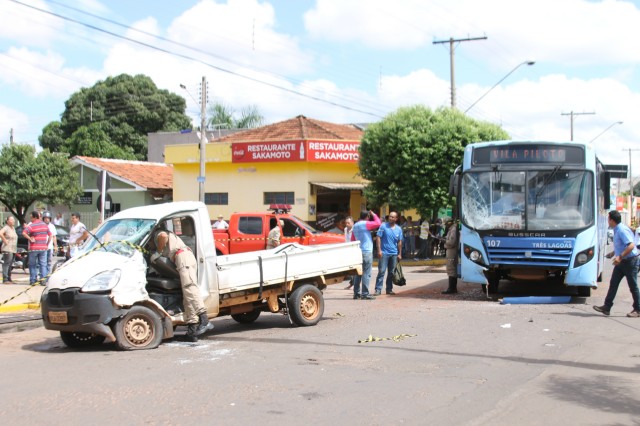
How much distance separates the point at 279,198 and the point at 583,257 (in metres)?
21.3

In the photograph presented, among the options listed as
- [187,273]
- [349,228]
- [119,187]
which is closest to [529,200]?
[349,228]

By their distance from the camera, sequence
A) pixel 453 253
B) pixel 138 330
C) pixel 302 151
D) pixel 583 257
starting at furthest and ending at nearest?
pixel 302 151 < pixel 453 253 < pixel 583 257 < pixel 138 330

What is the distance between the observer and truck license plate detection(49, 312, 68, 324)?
28.8 ft

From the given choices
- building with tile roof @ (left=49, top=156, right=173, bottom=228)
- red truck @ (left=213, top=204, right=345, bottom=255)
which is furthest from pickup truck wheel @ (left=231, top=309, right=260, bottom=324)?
building with tile roof @ (left=49, top=156, right=173, bottom=228)

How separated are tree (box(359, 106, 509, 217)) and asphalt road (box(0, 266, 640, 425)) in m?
16.2

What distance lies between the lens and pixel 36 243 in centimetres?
1686

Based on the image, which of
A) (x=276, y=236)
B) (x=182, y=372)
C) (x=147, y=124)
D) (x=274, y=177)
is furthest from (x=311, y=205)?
(x=147, y=124)

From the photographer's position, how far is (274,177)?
33.7 m

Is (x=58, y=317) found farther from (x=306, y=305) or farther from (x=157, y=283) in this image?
(x=306, y=305)

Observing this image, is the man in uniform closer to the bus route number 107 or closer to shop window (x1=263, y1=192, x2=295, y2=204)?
the bus route number 107

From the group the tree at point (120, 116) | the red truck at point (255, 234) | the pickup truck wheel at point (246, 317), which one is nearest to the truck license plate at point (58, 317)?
the pickup truck wheel at point (246, 317)

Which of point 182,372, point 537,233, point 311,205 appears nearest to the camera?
point 182,372

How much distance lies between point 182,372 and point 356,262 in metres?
5.01

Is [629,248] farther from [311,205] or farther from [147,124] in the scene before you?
[147,124]
